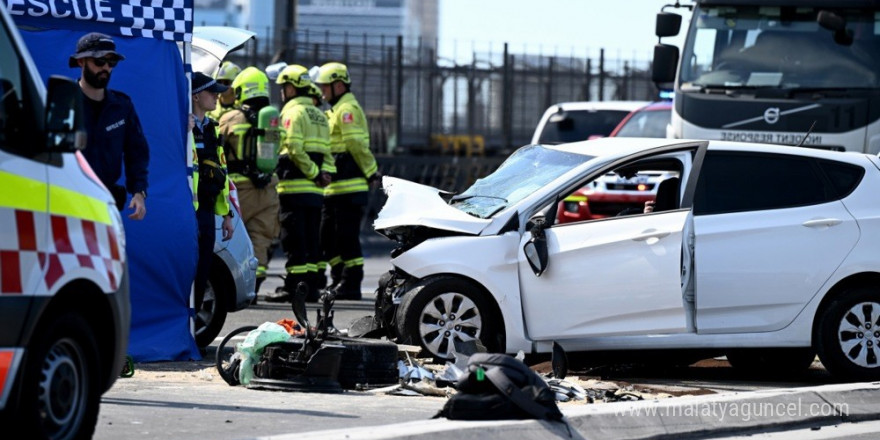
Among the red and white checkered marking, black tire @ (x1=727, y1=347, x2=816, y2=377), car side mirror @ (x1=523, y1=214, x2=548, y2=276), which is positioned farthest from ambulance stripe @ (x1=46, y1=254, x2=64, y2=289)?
black tire @ (x1=727, y1=347, x2=816, y2=377)

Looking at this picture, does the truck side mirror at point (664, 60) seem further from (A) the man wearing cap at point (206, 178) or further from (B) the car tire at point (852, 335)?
(B) the car tire at point (852, 335)

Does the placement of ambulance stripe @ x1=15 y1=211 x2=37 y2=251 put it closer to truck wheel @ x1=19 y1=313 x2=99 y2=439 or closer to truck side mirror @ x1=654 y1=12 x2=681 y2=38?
truck wheel @ x1=19 y1=313 x2=99 y2=439

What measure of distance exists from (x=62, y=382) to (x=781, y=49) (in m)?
11.3

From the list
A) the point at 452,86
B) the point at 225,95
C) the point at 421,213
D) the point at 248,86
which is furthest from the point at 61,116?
the point at 452,86

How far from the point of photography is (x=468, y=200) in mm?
10688

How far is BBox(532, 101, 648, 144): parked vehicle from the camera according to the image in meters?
20.2

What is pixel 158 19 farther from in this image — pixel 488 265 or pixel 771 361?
pixel 771 361

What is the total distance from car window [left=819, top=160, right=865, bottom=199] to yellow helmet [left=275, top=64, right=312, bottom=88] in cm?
566

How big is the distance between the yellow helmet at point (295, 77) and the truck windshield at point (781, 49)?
3980 mm

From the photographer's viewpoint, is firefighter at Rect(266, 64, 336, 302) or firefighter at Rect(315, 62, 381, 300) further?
firefighter at Rect(315, 62, 381, 300)

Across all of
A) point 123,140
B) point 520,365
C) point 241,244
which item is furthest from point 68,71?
point 520,365

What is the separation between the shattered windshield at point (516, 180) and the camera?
1039 centimetres

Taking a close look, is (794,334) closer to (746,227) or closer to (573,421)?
(746,227)

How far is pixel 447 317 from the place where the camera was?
10.1 metres
